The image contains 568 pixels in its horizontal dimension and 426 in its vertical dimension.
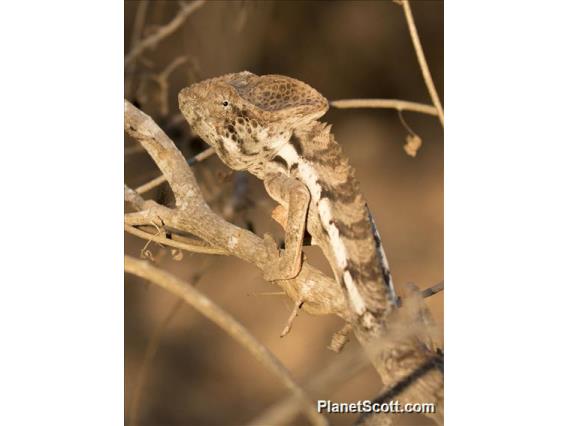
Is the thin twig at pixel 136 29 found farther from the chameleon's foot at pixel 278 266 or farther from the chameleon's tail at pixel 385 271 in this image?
the chameleon's tail at pixel 385 271

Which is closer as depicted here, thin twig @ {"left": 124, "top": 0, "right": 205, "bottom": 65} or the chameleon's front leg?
the chameleon's front leg

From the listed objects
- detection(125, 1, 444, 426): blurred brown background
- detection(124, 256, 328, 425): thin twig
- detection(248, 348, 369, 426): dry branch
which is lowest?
detection(125, 1, 444, 426): blurred brown background

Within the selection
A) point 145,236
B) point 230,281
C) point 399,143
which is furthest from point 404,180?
point 145,236

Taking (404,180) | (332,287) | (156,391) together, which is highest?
(332,287)

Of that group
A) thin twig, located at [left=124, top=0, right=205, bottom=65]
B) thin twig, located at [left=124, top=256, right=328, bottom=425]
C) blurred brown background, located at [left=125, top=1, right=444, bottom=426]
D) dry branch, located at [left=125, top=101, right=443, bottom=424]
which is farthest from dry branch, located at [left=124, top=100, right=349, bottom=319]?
thin twig, located at [left=124, top=0, right=205, bottom=65]

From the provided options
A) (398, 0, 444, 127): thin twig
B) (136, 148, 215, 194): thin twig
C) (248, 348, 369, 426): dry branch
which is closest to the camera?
(248, 348, 369, 426): dry branch

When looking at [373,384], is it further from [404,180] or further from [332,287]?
[404,180]

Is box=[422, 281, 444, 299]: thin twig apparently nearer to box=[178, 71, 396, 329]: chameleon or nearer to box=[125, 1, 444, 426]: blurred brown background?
box=[178, 71, 396, 329]: chameleon

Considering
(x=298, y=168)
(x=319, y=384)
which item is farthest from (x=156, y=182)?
(x=319, y=384)
